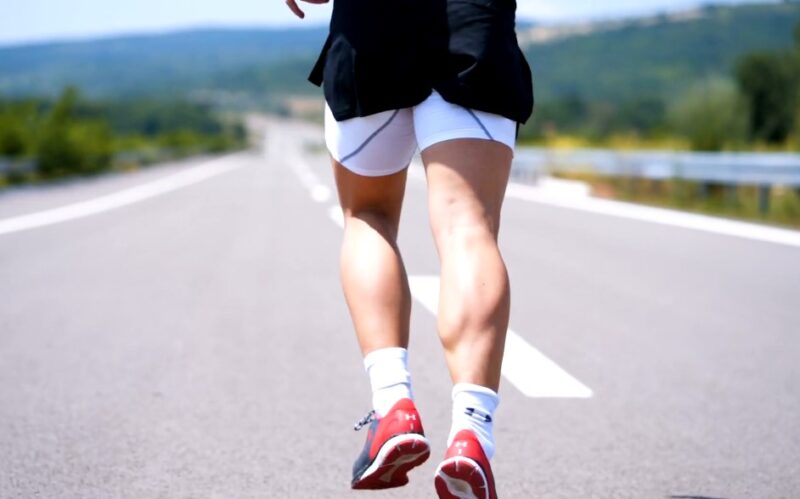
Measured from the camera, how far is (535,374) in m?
4.29

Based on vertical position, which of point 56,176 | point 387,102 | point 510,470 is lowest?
point 56,176

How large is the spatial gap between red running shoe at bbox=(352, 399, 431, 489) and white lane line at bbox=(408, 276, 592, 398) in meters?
1.52

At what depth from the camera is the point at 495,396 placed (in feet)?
8.05

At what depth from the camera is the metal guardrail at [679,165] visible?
1293cm

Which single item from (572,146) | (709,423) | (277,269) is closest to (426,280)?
(277,269)

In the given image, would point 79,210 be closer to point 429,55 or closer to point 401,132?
point 401,132

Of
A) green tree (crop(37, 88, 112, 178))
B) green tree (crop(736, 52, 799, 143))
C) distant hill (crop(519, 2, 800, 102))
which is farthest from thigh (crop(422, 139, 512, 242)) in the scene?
distant hill (crop(519, 2, 800, 102))

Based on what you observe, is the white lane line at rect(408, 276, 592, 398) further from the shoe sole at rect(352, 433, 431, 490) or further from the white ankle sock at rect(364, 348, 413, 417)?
the shoe sole at rect(352, 433, 431, 490)

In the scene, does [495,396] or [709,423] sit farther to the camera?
[709,423]

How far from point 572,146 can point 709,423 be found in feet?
80.3

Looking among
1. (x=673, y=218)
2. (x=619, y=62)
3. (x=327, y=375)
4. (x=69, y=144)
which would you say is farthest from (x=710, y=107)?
(x=619, y=62)

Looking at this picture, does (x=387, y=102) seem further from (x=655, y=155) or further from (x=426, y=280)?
(x=655, y=155)

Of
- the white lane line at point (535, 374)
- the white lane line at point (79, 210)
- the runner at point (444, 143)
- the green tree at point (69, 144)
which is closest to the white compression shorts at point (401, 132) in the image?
the runner at point (444, 143)

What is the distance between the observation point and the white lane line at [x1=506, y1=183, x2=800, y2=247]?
34.1 ft
